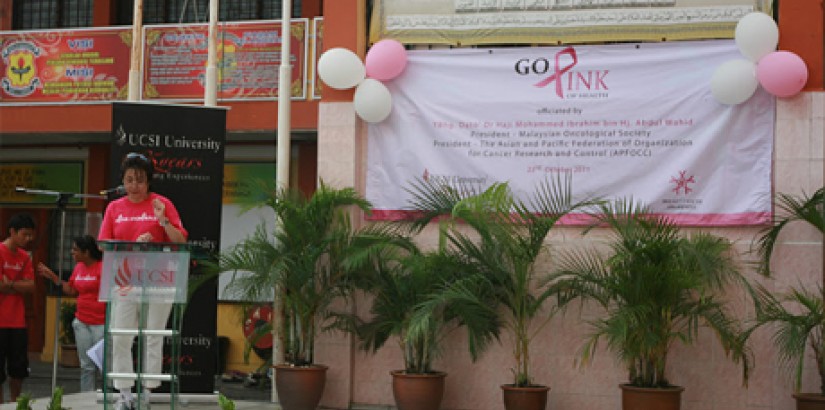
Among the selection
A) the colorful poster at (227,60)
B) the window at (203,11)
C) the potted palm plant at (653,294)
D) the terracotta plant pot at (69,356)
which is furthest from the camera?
the window at (203,11)

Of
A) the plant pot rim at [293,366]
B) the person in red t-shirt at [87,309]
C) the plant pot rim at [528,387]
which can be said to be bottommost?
the plant pot rim at [528,387]

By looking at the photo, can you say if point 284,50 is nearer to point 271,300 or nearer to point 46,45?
point 271,300

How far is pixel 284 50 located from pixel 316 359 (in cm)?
277

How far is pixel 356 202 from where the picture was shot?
30.1ft

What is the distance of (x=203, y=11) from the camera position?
16578mm

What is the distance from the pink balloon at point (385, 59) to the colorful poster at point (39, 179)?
9.17 meters

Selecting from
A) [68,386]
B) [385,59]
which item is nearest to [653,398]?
[385,59]

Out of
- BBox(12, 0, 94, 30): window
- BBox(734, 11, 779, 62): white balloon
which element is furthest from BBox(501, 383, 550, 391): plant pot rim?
BBox(12, 0, 94, 30): window

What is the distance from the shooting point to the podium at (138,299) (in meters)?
6.80

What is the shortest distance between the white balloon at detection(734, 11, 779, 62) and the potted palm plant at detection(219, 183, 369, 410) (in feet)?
11.0

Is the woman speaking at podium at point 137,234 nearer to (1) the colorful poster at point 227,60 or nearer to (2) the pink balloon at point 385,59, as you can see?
(2) the pink balloon at point 385,59

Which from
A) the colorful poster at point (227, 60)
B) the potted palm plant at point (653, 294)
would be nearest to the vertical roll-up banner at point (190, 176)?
the potted palm plant at point (653, 294)

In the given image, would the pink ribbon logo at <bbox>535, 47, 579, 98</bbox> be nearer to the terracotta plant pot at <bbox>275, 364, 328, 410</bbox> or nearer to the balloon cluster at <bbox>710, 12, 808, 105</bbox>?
the balloon cluster at <bbox>710, 12, 808, 105</bbox>

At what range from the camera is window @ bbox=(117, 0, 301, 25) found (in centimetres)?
1639
